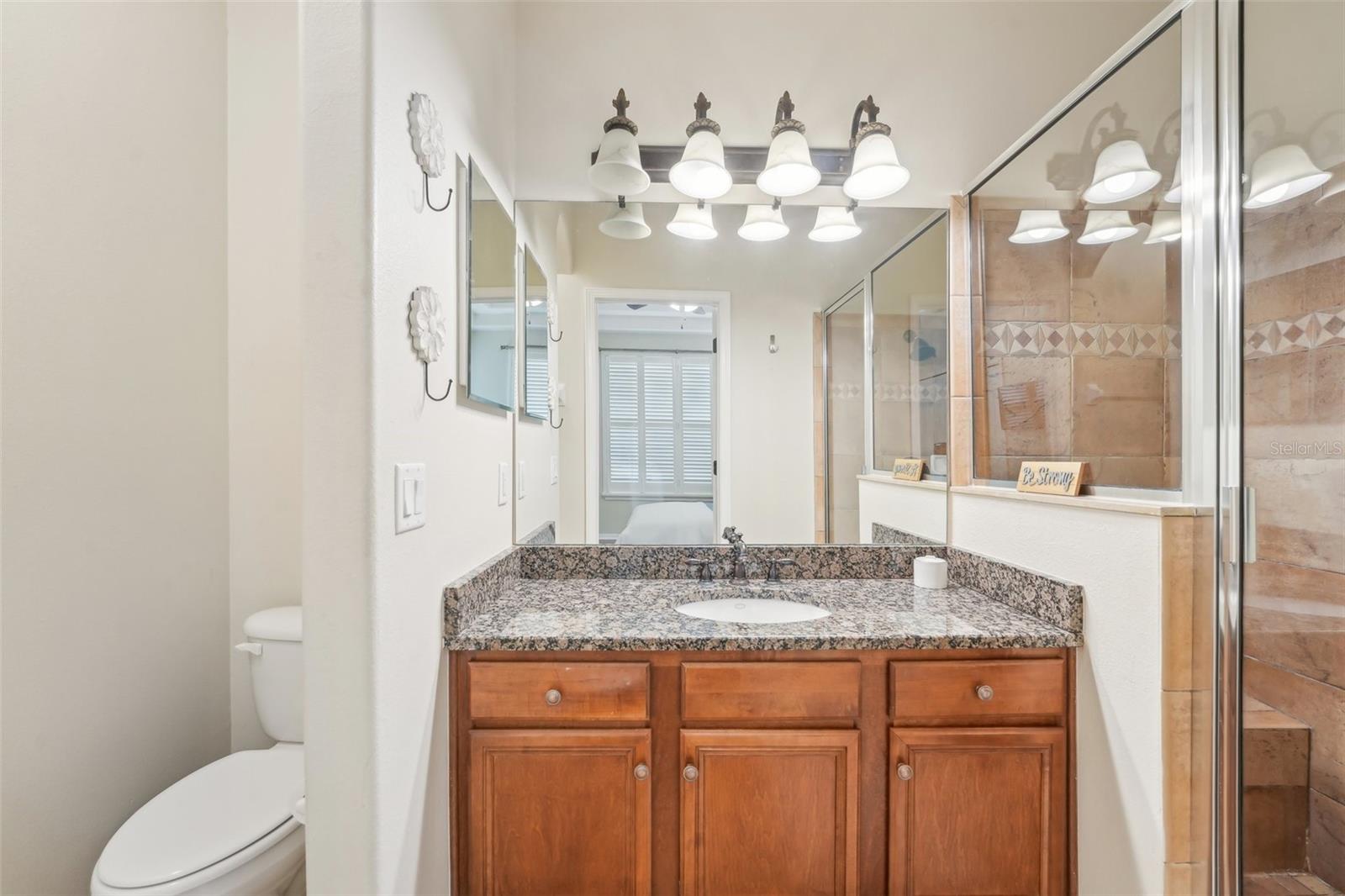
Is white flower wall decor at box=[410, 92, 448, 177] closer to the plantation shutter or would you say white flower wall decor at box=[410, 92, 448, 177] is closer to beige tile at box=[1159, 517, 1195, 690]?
the plantation shutter

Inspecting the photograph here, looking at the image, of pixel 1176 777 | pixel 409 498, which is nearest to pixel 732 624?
pixel 409 498

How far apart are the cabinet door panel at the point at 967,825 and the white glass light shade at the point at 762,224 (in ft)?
4.64

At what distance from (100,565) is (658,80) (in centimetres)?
203

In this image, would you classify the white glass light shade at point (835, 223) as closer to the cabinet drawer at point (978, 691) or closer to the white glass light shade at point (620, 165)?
the white glass light shade at point (620, 165)

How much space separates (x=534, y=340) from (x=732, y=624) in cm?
101

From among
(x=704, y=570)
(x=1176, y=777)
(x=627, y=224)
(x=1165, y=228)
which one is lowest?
(x=1176, y=777)

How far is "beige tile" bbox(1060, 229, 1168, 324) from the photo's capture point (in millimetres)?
1173

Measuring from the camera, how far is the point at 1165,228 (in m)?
1.14

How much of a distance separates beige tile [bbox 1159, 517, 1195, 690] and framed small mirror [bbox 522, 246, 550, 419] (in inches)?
60.2

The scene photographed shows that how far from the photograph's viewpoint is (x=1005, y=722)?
1.30 m

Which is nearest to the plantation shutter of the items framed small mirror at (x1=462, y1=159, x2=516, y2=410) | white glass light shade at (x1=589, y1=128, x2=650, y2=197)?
framed small mirror at (x1=462, y1=159, x2=516, y2=410)

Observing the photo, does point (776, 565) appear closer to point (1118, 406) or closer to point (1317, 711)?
point (1118, 406)

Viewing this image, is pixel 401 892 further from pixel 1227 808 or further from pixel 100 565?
pixel 1227 808

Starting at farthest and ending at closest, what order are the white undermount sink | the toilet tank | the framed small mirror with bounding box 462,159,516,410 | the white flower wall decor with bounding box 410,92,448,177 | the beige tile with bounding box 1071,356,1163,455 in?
the toilet tank, the white undermount sink, the framed small mirror with bounding box 462,159,516,410, the beige tile with bounding box 1071,356,1163,455, the white flower wall decor with bounding box 410,92,448,177
